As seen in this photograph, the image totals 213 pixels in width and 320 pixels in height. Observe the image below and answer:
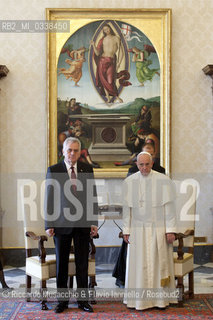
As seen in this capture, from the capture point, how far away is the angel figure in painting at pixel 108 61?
30.7 ft

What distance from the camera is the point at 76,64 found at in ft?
30.7

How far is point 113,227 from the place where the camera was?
9.38m

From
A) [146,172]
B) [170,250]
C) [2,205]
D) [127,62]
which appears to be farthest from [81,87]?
[170,250]

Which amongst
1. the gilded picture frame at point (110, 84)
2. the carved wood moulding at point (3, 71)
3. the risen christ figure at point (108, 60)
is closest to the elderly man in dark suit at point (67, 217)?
the gilded picture frame at point (110, 84)

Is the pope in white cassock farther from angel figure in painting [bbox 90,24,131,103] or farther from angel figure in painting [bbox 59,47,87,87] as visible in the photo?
angel figure in painting [bbox 59,47,87,87]

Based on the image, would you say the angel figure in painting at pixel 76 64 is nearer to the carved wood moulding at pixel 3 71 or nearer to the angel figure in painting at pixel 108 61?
the angel figure in painting at pixel 108 61

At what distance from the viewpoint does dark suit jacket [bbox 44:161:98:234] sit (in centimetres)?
629

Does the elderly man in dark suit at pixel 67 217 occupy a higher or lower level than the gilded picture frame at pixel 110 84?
lower

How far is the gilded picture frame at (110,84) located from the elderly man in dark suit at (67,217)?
287 centimetres

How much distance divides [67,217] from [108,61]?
4.06 meters

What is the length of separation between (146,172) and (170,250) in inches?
42.3

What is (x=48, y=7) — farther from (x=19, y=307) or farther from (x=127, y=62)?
(x=19, y=307)

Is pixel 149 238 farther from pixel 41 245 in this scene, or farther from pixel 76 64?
pixel 76 64

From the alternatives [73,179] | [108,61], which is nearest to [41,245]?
[73,179]
